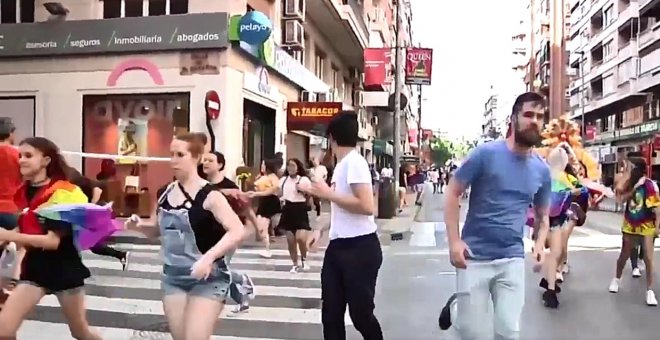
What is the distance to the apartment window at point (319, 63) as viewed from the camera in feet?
100

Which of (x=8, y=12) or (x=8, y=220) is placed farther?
(x=8, y=12)

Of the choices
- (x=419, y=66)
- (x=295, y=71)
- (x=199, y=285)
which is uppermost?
(x=419, y=66)

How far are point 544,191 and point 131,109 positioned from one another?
1503 cm

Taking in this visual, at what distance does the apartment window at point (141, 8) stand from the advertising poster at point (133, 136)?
8.37 feet

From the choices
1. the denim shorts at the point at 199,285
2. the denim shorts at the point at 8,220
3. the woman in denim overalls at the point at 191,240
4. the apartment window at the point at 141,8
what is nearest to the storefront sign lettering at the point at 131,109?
the apartment window at the point at 141,8

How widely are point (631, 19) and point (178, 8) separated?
42.6 metres

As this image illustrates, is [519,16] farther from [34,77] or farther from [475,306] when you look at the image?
[475,306]

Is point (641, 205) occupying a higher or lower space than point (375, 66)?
lower

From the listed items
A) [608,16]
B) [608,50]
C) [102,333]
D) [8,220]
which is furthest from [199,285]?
[608,16]

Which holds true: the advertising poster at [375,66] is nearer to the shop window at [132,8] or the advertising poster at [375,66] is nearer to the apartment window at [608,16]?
the shop window at [132,8]

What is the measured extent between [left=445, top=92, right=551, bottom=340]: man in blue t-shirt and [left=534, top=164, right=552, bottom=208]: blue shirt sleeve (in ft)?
0.67

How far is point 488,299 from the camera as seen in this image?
475cm

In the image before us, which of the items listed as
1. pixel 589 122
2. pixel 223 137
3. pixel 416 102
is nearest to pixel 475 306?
pixel 223 137

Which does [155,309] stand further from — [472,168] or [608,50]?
[608,50]
